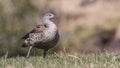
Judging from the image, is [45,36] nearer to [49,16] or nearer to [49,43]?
Result: [49,43]

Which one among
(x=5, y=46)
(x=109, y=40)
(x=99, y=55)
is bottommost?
(x=109, y=40)

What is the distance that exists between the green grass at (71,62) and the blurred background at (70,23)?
12.5ft

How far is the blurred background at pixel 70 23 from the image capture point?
2047cm

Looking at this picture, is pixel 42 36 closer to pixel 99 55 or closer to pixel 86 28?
pixel 99 55

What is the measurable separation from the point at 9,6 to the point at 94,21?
7.97 m

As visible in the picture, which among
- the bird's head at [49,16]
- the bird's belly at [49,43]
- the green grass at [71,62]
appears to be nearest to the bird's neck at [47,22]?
the bird's head at [49,16]

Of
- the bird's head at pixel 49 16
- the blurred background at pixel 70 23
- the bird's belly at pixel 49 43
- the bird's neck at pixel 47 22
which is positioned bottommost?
the blurred background at pixel 70 23

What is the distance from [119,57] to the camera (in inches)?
471

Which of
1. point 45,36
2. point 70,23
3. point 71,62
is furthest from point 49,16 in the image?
point 70,23

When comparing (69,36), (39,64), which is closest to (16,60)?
(39,64)

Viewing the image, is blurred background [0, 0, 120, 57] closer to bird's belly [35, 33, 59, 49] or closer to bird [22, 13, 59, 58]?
bird [22, 13, 59, 58]

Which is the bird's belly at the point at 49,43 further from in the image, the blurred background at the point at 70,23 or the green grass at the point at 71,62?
the blurred background at the point at 70,23

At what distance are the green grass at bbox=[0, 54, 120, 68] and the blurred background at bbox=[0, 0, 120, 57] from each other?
3799mm

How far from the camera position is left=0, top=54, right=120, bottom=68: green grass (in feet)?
34.9
